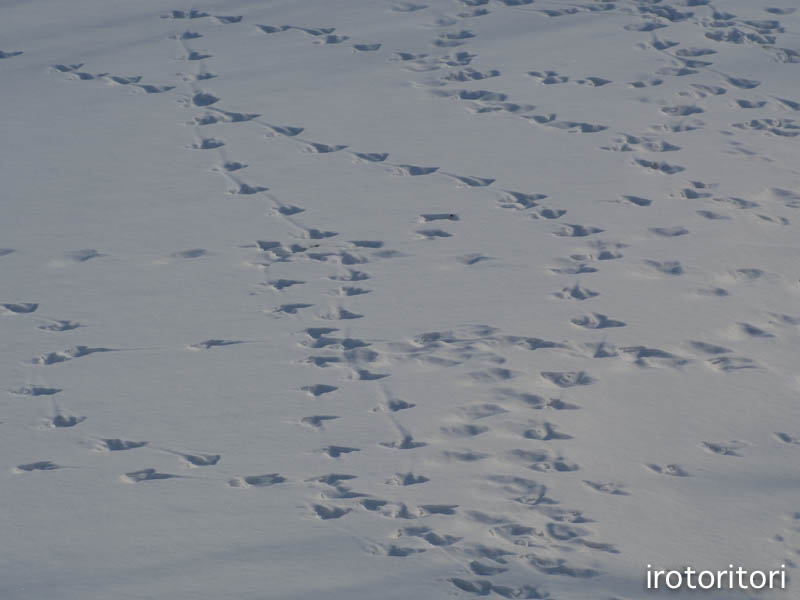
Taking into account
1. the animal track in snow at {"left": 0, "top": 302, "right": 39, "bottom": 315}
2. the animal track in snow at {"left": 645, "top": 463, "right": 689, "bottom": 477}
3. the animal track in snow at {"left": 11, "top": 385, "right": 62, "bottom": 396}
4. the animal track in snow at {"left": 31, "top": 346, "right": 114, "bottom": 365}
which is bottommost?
the animal track in snow at {"left": 645, "top": 463, "right": 689, "bottom": 477}

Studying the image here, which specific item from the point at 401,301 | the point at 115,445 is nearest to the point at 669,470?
the point at 401,301

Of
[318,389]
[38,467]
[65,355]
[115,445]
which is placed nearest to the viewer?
[38,467]

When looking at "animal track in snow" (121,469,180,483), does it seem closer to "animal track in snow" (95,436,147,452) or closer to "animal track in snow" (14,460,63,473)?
"animal track in snow" (95,436,147,452)

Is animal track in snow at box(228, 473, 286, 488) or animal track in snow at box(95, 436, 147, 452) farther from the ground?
animal track in snow at box(95, 436, 147, 452)

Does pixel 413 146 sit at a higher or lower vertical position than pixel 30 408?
higher

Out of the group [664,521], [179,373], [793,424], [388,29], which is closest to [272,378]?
[179,373]

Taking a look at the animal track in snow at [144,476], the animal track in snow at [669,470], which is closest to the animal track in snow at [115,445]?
the animal track in snow at [144,476]

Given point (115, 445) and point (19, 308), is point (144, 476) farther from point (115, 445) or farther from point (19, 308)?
point (19, 308)

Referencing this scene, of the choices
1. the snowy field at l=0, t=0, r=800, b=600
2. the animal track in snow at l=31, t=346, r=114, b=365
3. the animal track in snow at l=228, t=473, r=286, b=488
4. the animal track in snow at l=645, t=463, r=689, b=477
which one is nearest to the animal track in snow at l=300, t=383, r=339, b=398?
the snowy field at l=0, t=0, r=800, b=600

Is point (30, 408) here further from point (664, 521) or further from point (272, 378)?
point (664, 521)
